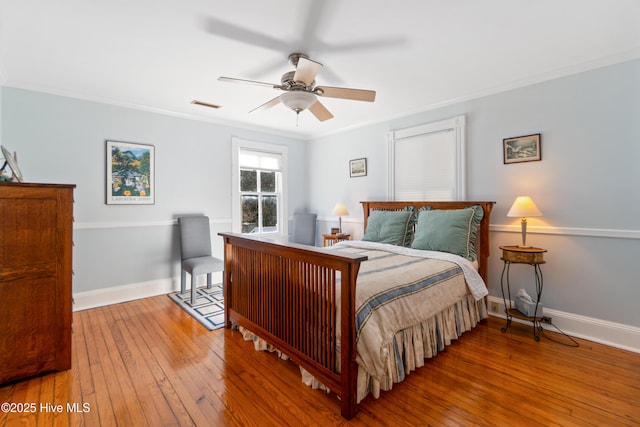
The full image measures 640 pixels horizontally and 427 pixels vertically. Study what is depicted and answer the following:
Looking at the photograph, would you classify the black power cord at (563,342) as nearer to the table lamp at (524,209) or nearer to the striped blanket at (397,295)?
the striped blanket at (397,295)

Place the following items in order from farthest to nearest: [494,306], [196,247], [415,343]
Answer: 1. [196,247]
2. [494,306]
3. [415,343]

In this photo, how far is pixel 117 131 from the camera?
3.66 meters

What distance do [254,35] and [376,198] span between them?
284cm

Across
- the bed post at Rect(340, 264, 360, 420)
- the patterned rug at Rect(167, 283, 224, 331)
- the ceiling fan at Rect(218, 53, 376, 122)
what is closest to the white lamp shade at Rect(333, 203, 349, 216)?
the patterned rug at Rect(167, 283, 224, 331)

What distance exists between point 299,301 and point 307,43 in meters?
1.98

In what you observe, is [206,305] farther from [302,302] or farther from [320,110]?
[320,110]

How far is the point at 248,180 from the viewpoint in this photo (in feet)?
16.3

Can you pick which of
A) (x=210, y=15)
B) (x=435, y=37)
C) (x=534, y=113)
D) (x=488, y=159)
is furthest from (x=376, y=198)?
(x=210, y=15)

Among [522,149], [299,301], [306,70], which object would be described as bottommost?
[299,301]

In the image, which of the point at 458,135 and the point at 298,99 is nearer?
the point at 298,99

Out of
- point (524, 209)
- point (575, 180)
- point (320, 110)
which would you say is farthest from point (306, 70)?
point (575, 180)

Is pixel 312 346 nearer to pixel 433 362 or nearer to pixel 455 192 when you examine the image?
pixel 433 362

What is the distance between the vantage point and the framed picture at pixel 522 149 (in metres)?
2.96

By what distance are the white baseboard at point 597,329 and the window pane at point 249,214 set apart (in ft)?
13.2
